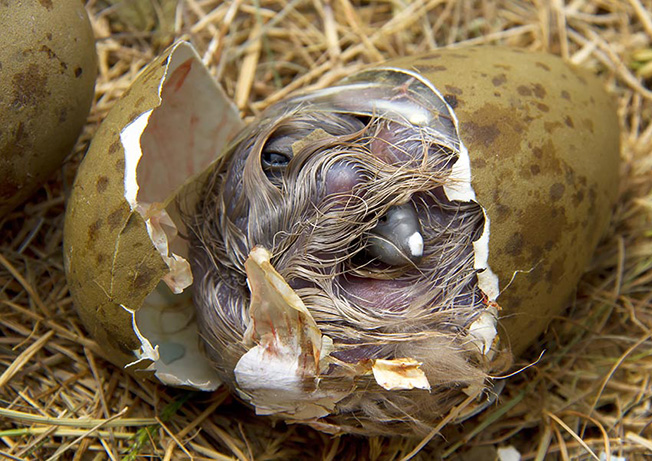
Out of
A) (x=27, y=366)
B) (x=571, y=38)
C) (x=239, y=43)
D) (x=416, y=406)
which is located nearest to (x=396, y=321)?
(x=416, y=406)

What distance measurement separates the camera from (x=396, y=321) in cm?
116

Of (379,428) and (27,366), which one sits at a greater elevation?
(27,366)

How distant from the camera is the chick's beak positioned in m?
1.15

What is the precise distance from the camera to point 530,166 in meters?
1.19

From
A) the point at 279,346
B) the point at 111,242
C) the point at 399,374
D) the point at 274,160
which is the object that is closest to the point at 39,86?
the point at 111,242

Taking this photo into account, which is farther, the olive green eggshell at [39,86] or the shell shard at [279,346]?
the olive green eggshell at [39,86]

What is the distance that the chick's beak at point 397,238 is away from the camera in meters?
1.15

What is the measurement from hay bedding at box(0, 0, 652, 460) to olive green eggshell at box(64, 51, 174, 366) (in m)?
0.24

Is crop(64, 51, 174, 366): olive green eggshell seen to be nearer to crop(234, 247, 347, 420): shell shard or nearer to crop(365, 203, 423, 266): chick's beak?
crop(234, 247, 347, 420): shell shard

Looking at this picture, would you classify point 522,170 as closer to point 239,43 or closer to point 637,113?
point 637,113

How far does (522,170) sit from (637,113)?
0.90m

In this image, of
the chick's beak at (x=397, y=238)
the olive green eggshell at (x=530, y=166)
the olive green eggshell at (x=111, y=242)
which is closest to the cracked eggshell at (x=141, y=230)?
the olive green eggshell at (x=111, y=242)

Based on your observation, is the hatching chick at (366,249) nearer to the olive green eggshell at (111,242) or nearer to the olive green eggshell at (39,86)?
the olive green eggshell at (111,242)

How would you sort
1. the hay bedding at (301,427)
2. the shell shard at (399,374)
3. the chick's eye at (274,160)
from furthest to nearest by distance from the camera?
the hay bedding at (301,427), the chick's eye at (274,160), the shell shard at (399,374)
